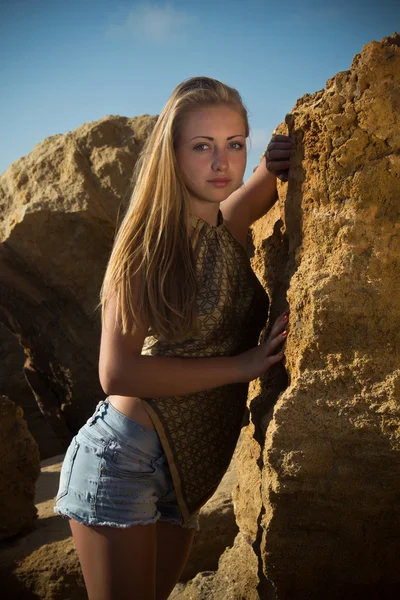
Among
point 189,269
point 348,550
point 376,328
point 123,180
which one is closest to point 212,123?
point 189,269

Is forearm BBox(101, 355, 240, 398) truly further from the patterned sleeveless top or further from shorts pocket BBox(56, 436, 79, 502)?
shorts pocket BBox(56, 436, 79, 502)

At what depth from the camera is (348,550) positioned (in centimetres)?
214

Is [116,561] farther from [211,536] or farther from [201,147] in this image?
[211,536]

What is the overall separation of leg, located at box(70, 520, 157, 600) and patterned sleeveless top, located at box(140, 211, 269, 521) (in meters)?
0.21

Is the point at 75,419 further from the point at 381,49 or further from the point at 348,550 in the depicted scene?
the point at 381,49

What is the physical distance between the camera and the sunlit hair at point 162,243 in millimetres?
2109

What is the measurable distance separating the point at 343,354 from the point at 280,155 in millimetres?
675

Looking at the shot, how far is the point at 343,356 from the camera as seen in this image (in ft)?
6.49

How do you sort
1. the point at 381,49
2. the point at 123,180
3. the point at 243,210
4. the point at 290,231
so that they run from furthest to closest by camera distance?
the point at 123,180, the point at 243,210, the point at 290,231, the point at 381,49

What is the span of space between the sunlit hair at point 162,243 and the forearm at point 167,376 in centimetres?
9

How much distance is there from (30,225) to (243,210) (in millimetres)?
4351

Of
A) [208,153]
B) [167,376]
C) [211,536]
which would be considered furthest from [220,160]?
[211,536]

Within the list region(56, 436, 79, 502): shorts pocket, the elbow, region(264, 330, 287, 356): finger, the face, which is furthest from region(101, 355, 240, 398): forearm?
the face

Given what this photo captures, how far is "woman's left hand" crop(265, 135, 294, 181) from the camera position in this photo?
7.37 ft
